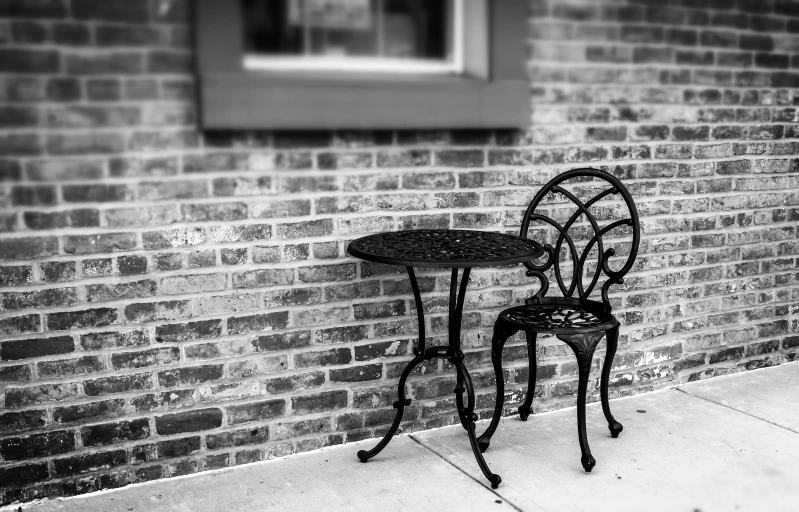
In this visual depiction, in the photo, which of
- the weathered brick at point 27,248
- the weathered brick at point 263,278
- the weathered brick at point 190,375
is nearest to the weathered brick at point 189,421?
the weathered brick at point 190,375

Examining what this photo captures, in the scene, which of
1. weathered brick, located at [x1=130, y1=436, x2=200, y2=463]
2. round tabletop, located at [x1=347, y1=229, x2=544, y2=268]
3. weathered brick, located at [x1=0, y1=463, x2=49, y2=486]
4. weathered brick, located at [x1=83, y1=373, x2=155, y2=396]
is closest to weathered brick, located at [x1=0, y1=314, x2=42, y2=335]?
weathered brick, located at [x1=83, y1=373, x2=155, y2=396]

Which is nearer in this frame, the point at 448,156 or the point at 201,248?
the point at 201,248

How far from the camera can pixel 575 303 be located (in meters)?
3.30

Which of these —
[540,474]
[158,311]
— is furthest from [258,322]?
[540,474]

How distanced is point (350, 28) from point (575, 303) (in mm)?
1510

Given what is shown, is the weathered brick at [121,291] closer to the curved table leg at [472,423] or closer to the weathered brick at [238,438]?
the weathered brick at [238,438]

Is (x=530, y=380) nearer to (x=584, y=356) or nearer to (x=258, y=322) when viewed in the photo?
(x=584, y=356)

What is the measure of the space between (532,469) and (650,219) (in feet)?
4.81

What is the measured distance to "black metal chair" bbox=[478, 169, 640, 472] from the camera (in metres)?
2.97

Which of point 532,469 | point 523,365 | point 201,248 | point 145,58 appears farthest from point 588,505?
point 145,58

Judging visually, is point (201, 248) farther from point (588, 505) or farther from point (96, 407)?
point (588, 505)

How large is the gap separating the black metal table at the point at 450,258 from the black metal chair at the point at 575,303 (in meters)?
0.20

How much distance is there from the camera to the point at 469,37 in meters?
3.33

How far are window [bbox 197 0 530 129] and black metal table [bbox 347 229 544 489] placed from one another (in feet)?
1.56
